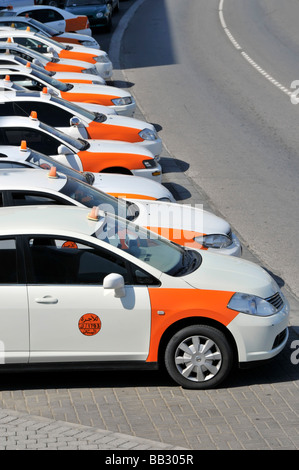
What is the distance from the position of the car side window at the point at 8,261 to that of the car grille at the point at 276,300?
2196mm

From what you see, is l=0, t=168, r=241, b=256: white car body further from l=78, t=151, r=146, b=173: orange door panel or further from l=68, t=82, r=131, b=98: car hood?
l=68, t=82, r=131, b=98: car hood

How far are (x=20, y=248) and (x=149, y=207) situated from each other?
118 inches

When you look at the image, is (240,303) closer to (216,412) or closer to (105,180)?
(216,412)

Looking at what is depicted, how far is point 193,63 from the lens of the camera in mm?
26375

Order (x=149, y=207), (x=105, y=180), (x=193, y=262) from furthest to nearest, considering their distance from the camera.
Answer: (x=105, y=180), (x=149, y=207), (x=193, y=262)

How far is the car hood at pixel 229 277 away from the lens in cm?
776

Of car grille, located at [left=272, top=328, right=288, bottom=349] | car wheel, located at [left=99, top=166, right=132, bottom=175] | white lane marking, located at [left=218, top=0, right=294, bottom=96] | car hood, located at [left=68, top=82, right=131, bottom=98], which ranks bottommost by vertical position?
white lane marking, located at [left=218, top=0, right=294, bottom=96]

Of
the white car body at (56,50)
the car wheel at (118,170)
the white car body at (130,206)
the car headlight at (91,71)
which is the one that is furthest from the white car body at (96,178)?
the white car body at (56,50)

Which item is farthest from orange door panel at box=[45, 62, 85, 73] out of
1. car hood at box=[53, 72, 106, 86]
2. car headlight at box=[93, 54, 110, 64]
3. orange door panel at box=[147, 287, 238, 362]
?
orange door panel at box=[147, 287, 238, 362]

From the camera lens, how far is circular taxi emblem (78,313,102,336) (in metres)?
7.53

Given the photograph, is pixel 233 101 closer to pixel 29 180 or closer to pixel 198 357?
pixel 29 180

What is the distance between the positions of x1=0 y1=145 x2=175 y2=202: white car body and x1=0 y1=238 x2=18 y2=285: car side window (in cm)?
276

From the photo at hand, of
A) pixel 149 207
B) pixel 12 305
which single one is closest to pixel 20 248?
pixel 12 305

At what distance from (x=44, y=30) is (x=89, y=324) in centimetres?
1754
